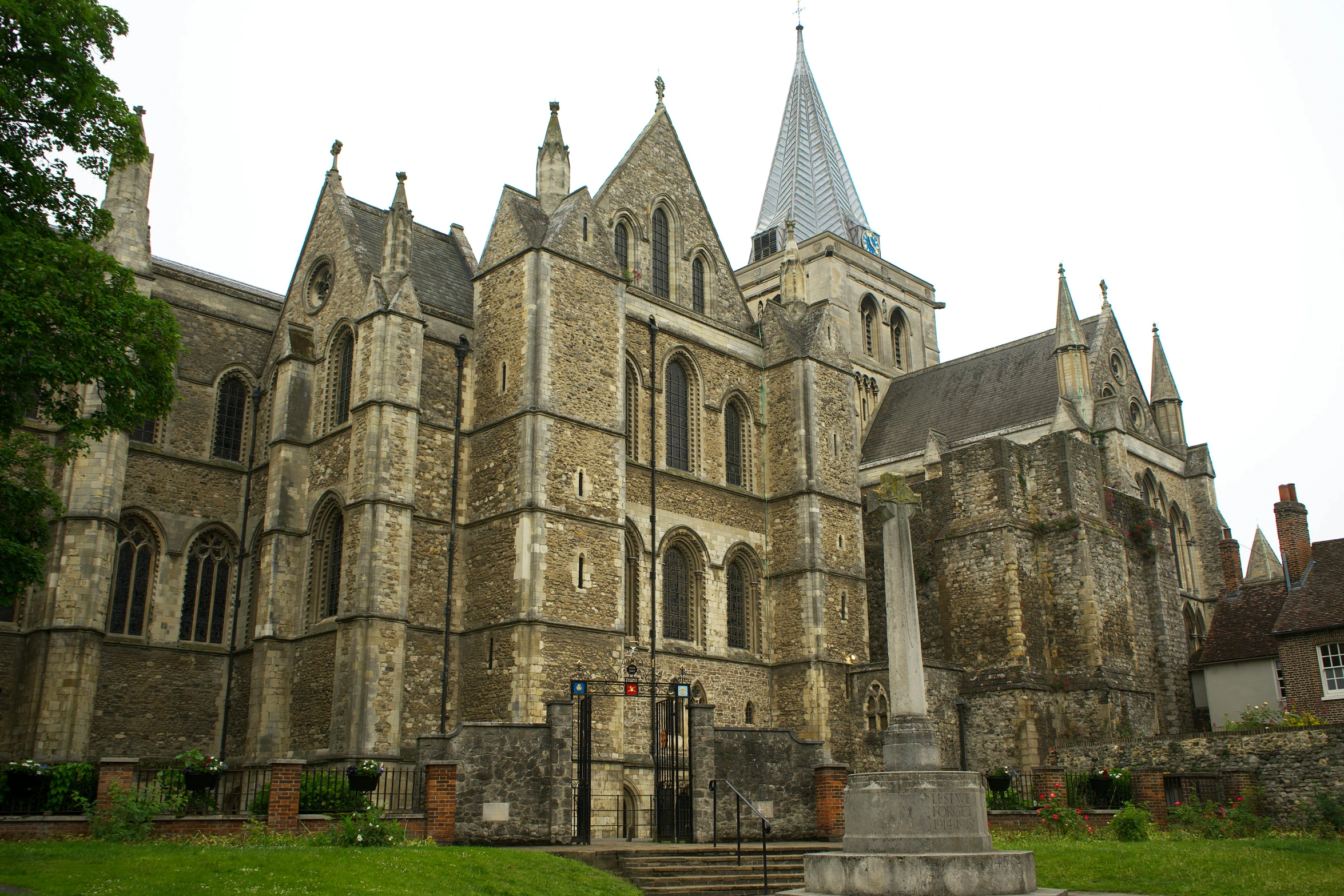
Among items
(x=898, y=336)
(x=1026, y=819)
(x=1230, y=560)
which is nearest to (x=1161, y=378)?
(x=1230, y=560)

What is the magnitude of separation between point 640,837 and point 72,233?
14.5m

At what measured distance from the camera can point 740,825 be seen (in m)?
18.4

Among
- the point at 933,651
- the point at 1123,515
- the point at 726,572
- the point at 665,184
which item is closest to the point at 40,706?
the point at 726,572

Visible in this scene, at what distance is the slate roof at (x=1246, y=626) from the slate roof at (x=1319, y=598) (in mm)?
1802

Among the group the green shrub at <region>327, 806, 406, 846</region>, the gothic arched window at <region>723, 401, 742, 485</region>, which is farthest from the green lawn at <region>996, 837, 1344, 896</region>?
the gothic arched window at <region>723, 401, 742, 485</region>

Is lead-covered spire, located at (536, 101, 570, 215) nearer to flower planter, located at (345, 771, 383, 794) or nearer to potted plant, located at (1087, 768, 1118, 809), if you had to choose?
flower planter, located at (345, 771, 383, 794)

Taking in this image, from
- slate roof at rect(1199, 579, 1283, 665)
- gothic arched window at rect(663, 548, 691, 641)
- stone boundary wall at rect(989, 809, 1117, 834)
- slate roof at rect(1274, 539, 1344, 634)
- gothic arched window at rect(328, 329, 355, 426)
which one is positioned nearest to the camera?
stone boundary wall at rect(989, 809, 1117, 834)

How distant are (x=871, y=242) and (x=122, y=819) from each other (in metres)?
43.7

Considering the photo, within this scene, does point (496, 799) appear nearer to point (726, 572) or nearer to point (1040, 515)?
point (726, 572)

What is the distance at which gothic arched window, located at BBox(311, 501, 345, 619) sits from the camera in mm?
24078

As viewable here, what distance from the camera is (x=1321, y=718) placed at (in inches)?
1070

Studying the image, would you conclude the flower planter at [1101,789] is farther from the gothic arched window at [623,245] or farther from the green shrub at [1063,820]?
Result: the gothic arched window at [623,245]

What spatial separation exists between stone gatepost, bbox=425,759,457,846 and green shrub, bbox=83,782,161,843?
3628 mm

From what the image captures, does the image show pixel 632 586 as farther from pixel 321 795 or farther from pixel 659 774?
pixel 321 795
